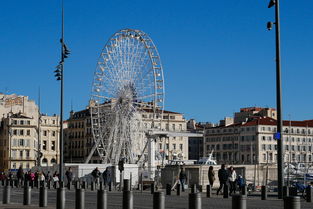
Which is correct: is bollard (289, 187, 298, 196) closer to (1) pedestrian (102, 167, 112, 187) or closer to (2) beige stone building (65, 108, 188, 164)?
(1) pedestrian (102, 167, 112, 187)

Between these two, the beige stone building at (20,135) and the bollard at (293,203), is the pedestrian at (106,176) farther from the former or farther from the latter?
the beige stone building at (20,135)

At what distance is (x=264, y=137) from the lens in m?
171

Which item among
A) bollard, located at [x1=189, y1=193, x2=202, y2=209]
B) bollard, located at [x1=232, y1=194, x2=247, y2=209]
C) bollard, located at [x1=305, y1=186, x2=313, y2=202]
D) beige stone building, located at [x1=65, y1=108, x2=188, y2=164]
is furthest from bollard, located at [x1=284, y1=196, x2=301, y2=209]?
beige stone building, located at [x1=65, y1=108, x2=188, y2=164]

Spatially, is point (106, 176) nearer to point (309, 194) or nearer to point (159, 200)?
point (309, 194)

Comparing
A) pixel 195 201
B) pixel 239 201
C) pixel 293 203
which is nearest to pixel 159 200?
pixel 195 201

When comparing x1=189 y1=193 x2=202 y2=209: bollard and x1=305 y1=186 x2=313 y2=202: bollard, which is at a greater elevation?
x1=189 y1=193 x2=202 y2=209: bollard

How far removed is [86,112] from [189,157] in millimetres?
33487

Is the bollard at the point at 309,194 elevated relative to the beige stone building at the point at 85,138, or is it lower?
lower

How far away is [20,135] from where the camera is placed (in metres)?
144

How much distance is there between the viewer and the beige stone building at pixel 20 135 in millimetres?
142625

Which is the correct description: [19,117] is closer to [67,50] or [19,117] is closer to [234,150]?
[234,150]

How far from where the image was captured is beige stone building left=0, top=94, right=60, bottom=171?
142625 millimetres

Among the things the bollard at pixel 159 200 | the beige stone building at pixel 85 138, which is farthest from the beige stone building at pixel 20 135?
the bollard at pixel 159 200

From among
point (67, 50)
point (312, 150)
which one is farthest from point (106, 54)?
point (312, 150)
